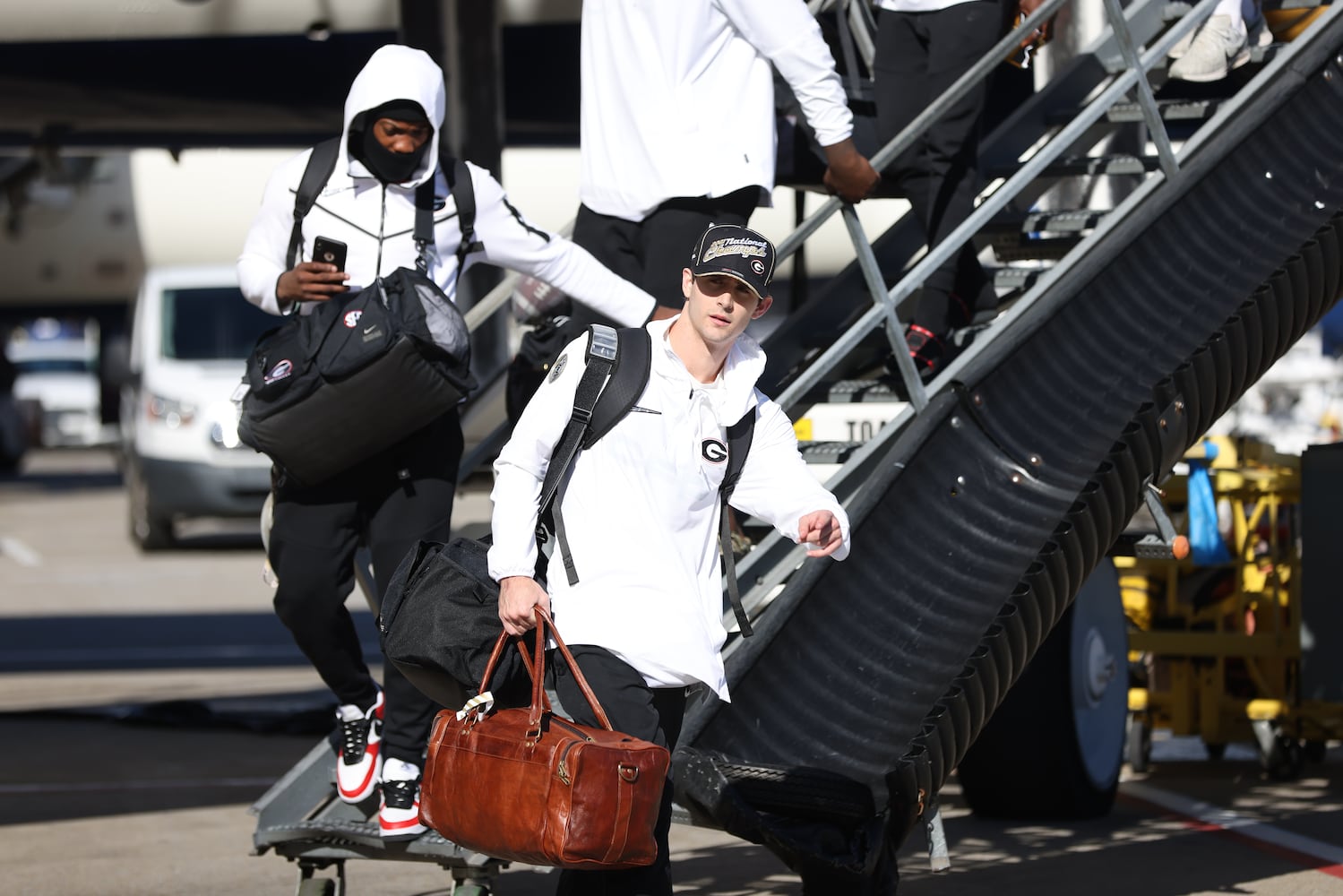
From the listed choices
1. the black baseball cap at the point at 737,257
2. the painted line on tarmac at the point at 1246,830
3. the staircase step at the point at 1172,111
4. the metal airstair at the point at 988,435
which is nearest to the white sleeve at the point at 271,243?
the metal airstair at the point at 988,435

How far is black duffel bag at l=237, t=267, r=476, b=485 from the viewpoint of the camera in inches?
199

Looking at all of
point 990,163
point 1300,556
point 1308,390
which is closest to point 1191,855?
point 1300,556

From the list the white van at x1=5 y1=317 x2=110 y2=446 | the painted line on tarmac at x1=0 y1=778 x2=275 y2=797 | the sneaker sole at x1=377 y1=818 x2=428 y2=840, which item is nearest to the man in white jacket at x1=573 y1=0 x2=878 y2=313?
the sneaker sole at x1=377 y1=818 x2=428 y2=840

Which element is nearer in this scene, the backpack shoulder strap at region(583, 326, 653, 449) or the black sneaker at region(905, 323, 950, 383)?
the backpack shoulder strap at region(583, 326, 653, 449)

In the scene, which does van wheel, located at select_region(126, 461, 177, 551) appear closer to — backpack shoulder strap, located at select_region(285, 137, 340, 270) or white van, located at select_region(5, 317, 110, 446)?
backpack shoulder strap, located at select_region(285, 137, 340, 270)

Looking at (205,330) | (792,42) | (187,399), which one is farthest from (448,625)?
(205,330)

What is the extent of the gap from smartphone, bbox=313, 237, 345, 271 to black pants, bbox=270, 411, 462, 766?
1.72 feet

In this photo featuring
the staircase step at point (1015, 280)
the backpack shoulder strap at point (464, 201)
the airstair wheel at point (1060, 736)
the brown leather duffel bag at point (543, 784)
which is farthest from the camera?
the airstair wheel at point (1060, 736)

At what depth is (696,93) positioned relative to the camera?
5.59 meters

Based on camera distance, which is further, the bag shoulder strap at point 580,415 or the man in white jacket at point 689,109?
the man in white jacket at point 689,109

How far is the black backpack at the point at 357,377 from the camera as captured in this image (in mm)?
5059

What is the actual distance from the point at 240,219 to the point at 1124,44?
14.2 meters

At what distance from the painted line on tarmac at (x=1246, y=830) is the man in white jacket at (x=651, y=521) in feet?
10.5

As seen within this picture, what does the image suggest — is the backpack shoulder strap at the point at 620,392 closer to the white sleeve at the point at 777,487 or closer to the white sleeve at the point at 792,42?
the white sleeve at the point at 777,487
